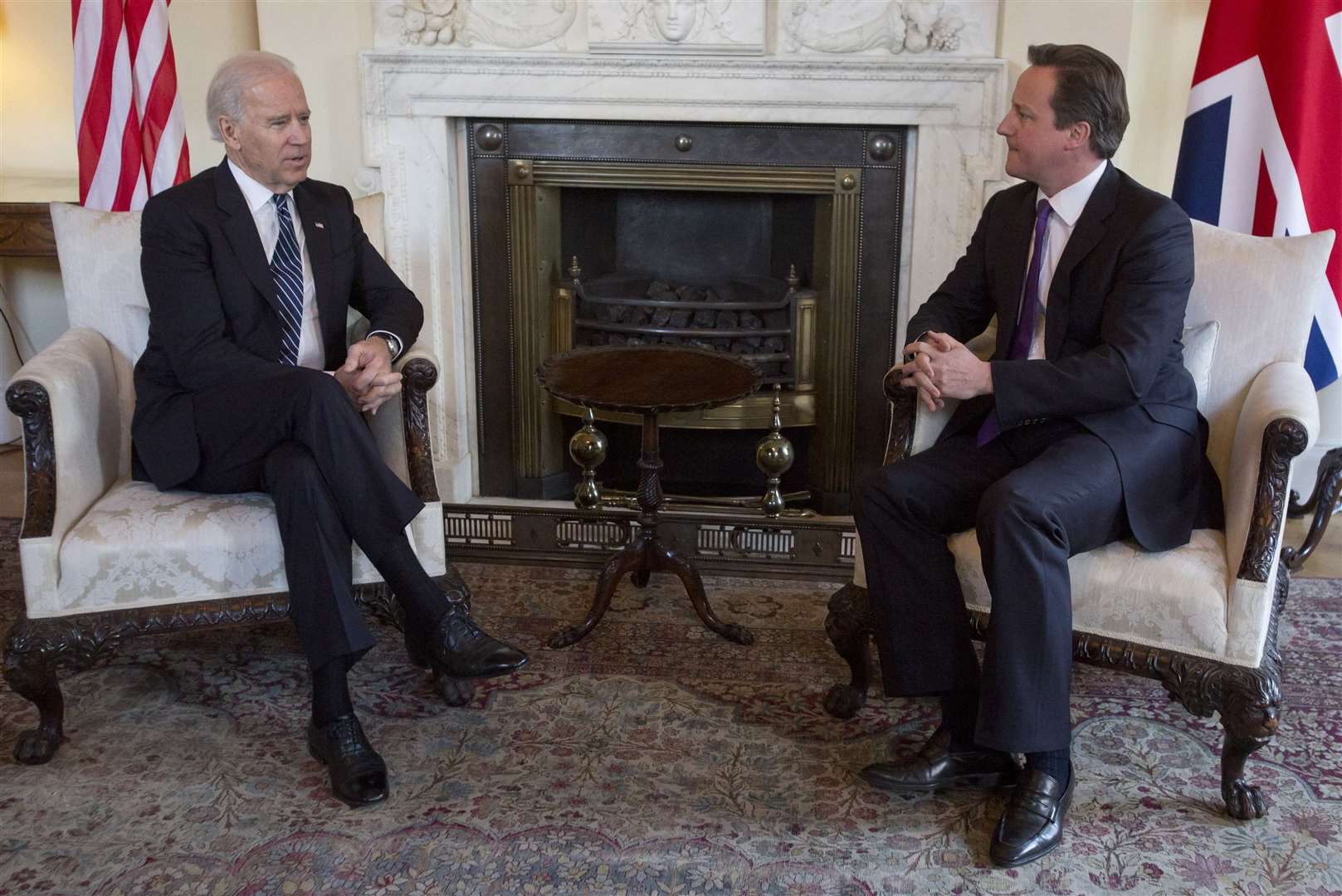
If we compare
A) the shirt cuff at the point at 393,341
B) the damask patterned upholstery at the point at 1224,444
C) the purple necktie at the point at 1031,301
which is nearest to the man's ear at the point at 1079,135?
the purple necktie at the point at 1031,301

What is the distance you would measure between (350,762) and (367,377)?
0.72 meters

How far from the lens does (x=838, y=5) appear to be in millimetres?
3299

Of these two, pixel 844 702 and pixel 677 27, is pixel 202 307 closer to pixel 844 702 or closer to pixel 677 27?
pixel 844 702

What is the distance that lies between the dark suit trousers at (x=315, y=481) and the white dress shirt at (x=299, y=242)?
235 millimetres

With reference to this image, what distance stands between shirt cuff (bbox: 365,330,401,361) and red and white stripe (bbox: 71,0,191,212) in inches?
52.3

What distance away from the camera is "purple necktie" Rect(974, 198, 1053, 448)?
7.64 ft

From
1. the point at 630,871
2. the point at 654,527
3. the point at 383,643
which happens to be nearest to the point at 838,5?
the point at 654,527

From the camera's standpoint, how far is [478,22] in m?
3.39

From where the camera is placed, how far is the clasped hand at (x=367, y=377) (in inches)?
93.0

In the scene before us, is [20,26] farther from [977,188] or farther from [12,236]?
[977,188]

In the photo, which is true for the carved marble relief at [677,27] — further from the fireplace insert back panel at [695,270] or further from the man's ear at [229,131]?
the man's ear at [229,131]

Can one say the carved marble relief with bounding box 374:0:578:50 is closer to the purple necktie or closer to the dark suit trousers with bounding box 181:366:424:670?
the dark suit trousers with bounding box 181:366:424:670

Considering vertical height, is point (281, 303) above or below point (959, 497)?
above

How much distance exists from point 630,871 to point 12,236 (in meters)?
2.97
